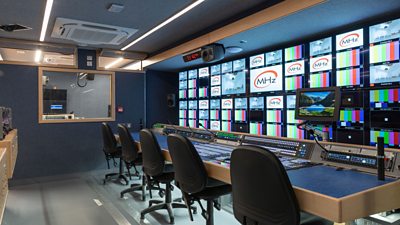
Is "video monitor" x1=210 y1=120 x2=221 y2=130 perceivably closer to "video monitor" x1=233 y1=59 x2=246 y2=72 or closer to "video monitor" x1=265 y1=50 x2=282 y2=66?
"video monitor" x1=233 y1=59 x2=246 y2=72

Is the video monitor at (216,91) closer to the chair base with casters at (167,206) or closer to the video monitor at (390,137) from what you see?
the chair base with casters at (167,206)

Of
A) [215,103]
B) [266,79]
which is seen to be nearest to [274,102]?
[266,79]

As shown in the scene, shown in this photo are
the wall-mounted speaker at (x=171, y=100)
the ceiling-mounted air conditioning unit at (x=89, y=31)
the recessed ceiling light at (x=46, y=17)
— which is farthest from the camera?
the wall-mounted speaker at (x=171, y=100)

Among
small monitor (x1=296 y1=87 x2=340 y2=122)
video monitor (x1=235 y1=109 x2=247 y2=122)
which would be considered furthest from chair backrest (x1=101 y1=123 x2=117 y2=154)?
small monitor (x1=296 y1=87 x2=340 y2=122)

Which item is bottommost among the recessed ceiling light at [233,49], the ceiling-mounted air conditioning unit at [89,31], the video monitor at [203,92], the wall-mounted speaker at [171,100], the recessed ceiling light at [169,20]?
the wall-mounted speaker at [171,100]

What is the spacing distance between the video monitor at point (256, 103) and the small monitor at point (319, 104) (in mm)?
2230

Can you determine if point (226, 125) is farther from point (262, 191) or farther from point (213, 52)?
point (262, 191)

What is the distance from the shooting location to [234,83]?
196 inches

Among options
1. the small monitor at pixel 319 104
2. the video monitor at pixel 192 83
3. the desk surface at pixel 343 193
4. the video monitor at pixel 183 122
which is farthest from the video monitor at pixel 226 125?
the desk surface at pixel 343 193

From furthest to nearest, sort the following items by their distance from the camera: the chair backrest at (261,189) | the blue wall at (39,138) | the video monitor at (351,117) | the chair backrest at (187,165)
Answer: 1. the blue wall at (39,138)
2. the video monitor at (351,117)
3. the chair backrest at (187,165)
4. the chair backrest at (261,189)

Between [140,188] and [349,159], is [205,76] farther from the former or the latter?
[349,159]

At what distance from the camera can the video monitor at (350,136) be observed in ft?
10.7

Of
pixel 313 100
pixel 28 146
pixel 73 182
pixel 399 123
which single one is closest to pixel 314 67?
pixel 399 123

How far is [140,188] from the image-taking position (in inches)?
163
